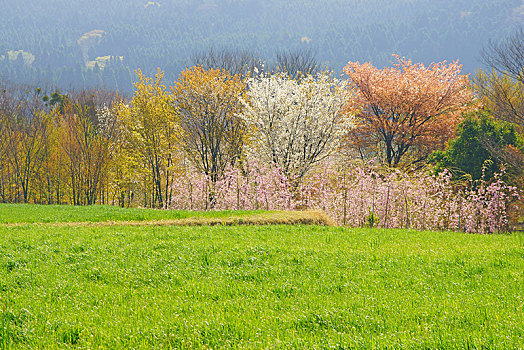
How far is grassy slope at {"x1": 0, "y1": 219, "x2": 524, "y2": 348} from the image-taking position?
5.21 metres

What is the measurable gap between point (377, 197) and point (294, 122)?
947 centimetres

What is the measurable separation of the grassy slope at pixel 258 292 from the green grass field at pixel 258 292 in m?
0.02

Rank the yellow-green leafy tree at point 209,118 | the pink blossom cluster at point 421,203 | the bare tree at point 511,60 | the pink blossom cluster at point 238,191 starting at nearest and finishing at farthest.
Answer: the pink blossom cluster at point 421,203 → the bare tree at point 511,60 → the pink blossom cluster at point 238,191 → the yellow-green leafy tree at point 209,118

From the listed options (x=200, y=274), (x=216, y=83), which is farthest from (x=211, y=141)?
(x=200, y=274)

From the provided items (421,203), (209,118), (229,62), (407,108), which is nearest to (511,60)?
(421,203)

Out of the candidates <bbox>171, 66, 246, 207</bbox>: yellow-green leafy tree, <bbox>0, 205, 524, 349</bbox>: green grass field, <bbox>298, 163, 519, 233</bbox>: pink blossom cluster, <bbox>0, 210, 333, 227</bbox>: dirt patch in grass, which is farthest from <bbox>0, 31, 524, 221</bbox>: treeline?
<bbox>0, 205, 524, 349</bbox>: green grass field

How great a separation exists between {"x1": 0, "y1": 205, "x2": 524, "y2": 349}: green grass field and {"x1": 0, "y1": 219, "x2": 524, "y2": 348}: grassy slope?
23mm

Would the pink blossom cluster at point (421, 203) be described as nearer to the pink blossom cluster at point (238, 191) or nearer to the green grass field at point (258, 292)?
the pink blossom cluster at point (238, 191)

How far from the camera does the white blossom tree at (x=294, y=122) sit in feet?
90.0

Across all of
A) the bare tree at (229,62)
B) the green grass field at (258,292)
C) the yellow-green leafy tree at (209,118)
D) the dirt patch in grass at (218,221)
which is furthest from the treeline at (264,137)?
the bare tree at (229,62)

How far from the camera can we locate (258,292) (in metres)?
6.94

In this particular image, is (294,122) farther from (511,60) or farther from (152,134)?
(511,60)

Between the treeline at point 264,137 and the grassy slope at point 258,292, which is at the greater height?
the treeline at point 264,137

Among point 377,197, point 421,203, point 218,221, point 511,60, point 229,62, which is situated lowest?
point 218,221
